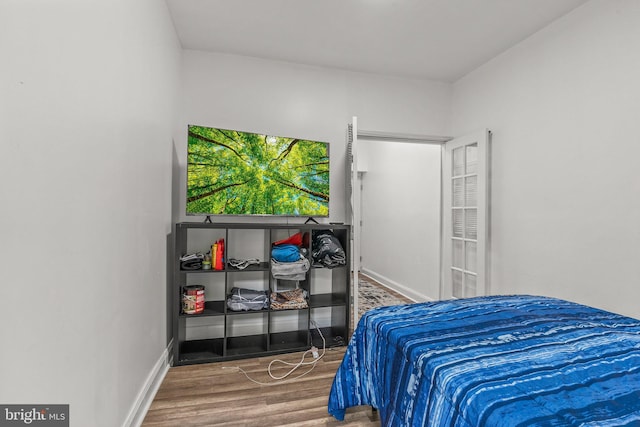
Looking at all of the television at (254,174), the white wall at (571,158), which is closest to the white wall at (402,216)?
the white wall at (571,158)

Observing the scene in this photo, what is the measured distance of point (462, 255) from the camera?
3.46m

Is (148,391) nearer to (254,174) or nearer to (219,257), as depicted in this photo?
(219,257)

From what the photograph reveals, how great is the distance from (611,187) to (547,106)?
846 mm

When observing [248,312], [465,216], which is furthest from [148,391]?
[465,216]

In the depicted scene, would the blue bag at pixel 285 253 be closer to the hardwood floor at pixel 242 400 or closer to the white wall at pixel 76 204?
the hardwood floor at pixel 242 400

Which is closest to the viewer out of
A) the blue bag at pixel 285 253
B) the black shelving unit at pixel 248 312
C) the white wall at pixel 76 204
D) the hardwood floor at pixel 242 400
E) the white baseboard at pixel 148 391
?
the white wall at pixel 76 204

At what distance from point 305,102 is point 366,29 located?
2.97 feet

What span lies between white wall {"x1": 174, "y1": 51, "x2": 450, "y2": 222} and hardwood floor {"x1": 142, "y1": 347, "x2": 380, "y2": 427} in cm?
136

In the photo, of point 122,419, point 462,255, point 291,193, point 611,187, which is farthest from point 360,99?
point 122,419

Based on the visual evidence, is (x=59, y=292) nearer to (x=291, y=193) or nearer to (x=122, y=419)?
(x=122, y=419)

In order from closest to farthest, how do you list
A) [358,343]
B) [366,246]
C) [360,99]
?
1. [358,343]
2. [360,99]
3. [366,246]

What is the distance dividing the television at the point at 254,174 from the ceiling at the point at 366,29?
0.81 m

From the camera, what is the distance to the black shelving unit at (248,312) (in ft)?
8.44

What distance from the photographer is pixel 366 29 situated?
262cm
